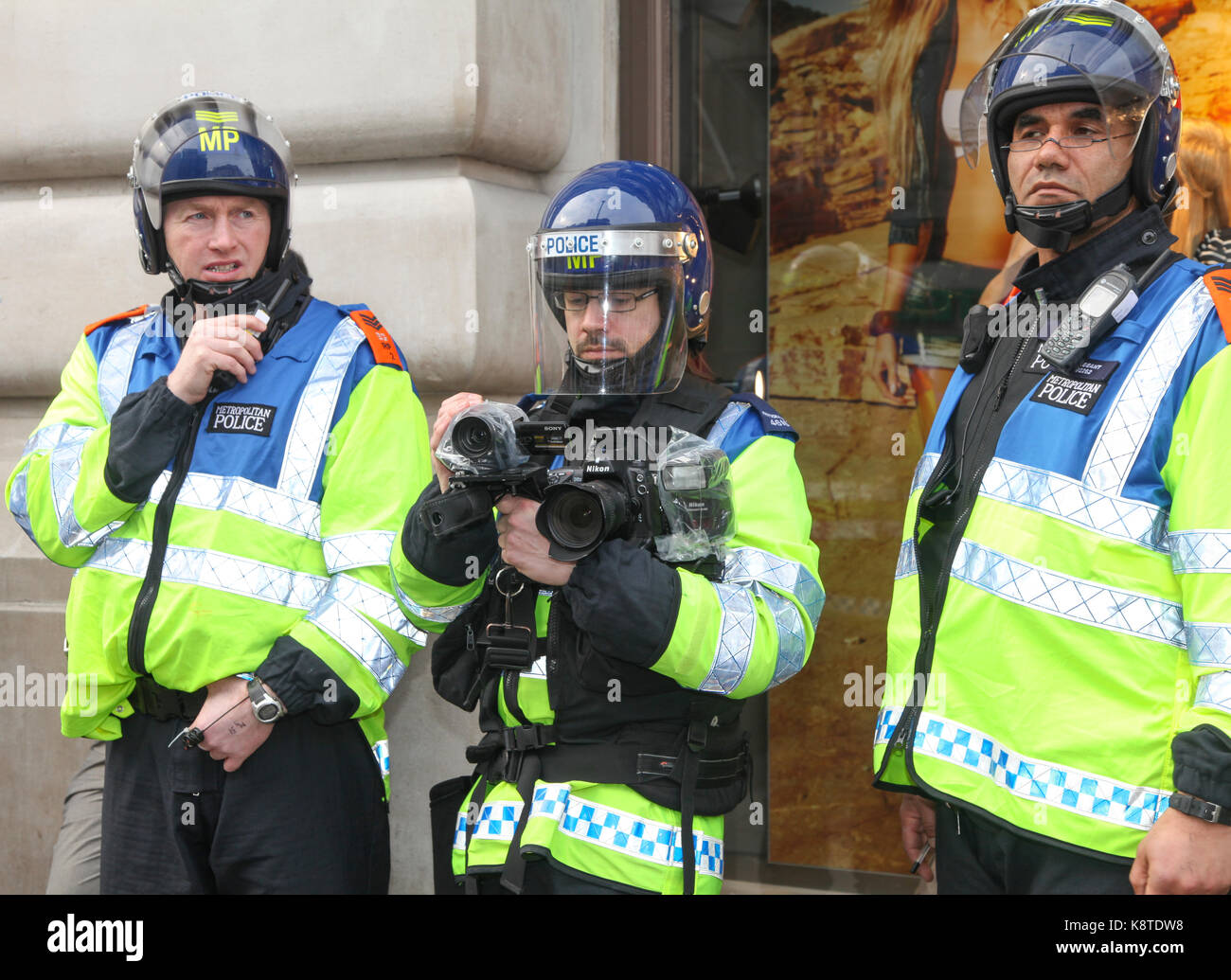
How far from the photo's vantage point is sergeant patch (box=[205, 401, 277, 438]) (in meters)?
2.57

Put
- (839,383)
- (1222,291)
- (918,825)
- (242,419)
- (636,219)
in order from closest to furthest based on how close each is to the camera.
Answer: (1222,291)
(636,219)
(918,825)
(242,419)
(839,383)

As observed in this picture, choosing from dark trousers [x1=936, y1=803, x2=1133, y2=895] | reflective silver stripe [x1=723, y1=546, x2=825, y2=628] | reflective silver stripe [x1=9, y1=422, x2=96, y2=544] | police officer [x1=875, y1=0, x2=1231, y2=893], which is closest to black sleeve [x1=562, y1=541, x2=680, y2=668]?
reflective silver stripe [x1=723, y1=546, x2=825, y2=628]

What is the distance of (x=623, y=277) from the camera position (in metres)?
2.21

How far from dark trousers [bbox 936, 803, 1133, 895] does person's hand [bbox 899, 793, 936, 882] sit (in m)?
0.11

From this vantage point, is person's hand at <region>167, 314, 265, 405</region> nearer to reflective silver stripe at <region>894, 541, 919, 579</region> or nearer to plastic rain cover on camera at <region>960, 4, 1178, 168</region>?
reflective silver stripe at <region>894, 541, 919, 579</region>

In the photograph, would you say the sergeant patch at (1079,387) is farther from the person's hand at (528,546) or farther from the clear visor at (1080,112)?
the person's hand at (528,546)

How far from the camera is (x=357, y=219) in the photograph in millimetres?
3547

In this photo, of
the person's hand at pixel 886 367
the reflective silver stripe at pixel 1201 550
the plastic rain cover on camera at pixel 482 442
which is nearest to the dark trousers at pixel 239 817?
the plastic rain cover on camera at pixel 482 442

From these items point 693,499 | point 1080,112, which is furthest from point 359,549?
point 1080,112

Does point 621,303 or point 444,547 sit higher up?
point 621,303

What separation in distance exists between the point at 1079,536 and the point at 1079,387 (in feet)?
0.80

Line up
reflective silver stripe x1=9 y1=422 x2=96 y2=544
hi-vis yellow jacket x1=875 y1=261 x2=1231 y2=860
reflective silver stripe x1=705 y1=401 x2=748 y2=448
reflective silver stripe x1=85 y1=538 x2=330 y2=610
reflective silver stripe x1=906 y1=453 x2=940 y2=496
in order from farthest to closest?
reflective silver stripe x1=9 y1=422 x2=96 y2=544, reflective silver stripe x1=85 y1=538 x2=330 y2=610, reflective silver stripe x1=906 y1=453 x2=940 y2=496, reflective silver stripe x1=705 y1=401 x2=748 y2=448, hi-vis yellow jacket x1=875 y1=261 x2=1231 y2=860

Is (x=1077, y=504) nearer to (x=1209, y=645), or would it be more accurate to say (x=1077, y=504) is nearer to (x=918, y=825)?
(x=1209, y=645)

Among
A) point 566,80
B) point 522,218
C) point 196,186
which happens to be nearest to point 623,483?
A: point 196,186
